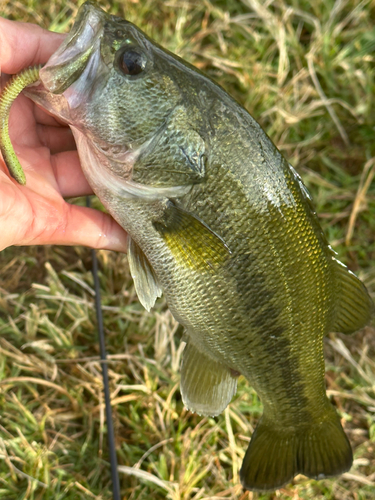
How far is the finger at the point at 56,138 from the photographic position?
2.30 meters

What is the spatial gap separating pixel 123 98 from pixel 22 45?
0.69 m

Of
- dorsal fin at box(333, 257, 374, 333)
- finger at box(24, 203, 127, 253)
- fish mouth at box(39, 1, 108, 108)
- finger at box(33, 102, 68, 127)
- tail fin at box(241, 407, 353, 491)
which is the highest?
fish mouth at box(39, 1, 108, 108)

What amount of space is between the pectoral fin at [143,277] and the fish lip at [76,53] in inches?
29.8

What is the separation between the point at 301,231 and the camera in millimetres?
1876

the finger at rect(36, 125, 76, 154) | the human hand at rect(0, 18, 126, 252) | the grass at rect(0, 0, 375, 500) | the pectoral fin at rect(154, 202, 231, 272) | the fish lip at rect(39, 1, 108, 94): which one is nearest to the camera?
the fish lip at rect(39, 1, 108, 94)

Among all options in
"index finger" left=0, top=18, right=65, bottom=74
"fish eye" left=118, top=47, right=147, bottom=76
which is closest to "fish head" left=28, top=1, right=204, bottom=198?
"fish eye" left=118, top=47, right=147, bottom=76

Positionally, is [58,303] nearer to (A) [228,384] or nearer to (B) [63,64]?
(A) [228,384]

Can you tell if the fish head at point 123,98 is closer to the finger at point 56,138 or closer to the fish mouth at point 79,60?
the fish mouth at point 79,60

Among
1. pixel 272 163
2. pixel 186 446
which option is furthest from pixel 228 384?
pixel 272 163

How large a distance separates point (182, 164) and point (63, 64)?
571mm

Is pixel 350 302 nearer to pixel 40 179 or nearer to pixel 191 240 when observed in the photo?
pixel 191 240

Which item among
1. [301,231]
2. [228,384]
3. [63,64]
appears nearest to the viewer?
[63,64]

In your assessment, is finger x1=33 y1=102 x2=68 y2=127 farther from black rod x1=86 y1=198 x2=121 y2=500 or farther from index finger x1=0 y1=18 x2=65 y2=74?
black rod x1=86 y1=198 x2=121 y2=500

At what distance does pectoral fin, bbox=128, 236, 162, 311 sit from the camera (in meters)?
2.04
